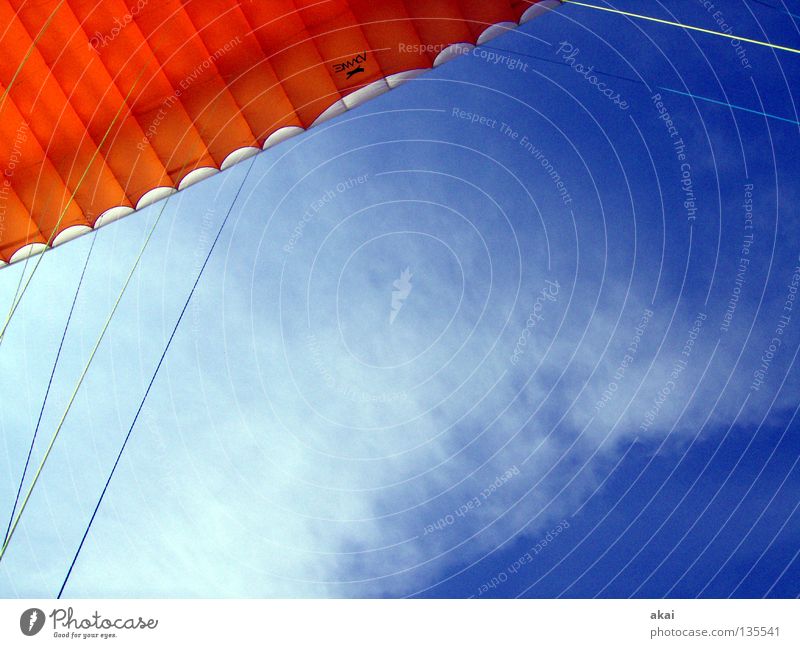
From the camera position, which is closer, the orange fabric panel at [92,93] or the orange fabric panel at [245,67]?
the orange fabric panel at [92,93]

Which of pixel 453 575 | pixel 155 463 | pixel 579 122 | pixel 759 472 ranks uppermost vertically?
pixel 579 122

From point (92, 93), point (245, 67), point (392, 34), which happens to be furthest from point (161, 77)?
point (392, 34)

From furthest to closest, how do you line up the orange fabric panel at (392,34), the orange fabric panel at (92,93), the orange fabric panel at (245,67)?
1. the orange fabric panel at (392,34)
2. the orange fabric panel at (245,67)
3. the orange fabric panel at (92,93)

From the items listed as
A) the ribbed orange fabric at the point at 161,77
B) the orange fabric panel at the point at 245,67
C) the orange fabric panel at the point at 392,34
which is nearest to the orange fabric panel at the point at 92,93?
the ribbed orange fabric at the point at 161,77

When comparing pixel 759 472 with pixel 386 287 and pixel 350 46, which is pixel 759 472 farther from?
pixel 350 46

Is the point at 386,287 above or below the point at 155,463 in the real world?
above

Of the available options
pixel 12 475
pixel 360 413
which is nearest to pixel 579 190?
pixel 360 413

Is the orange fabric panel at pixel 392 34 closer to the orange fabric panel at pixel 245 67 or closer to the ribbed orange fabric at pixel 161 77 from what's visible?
the ribbed orange fabric at pixel 161 77

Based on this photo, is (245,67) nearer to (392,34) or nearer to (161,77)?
(161,77)

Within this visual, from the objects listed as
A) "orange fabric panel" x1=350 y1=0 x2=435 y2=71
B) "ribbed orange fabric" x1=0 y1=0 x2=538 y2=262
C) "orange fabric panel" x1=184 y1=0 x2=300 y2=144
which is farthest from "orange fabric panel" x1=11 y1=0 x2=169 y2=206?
"orange fabric panel" x1=350 y1=0 x2=435 y2=71
